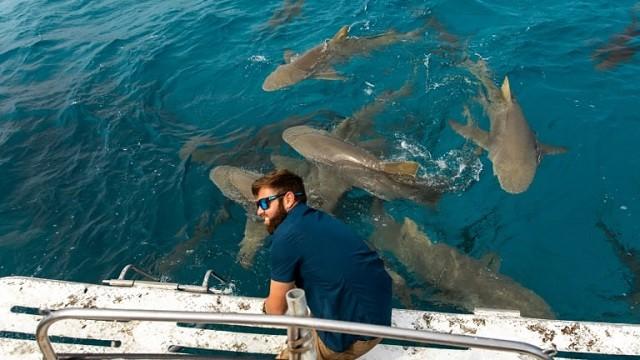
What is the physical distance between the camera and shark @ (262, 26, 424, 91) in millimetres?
9859

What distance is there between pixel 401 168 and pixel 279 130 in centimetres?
286

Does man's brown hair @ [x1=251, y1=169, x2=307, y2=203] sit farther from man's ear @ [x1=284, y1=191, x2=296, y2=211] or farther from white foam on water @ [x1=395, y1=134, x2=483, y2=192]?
white foam on water @ [x1=395, y1=134, x2=483, y2=192]

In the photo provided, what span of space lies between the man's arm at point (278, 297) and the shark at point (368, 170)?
367 cm

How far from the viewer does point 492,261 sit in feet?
19.9

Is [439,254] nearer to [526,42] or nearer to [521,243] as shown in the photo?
[521,243]

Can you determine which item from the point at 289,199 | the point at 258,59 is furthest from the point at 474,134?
the point at 258,59

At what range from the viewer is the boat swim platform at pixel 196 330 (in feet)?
11.7

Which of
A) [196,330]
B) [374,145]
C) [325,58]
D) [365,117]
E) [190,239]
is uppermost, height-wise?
[196,330]

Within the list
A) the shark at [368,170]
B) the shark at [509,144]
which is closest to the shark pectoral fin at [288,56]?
the shark at [368,170]

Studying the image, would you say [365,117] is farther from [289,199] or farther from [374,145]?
[289,199]

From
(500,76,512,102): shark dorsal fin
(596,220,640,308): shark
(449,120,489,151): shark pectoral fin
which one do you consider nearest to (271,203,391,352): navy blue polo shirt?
(596,220,640,308): shark

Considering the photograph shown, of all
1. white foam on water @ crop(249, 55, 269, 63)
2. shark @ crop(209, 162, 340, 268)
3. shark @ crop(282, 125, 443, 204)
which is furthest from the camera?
white foam on water @ crop(249, 55, 269, 63)

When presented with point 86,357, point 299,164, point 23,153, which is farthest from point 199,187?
point 86,357

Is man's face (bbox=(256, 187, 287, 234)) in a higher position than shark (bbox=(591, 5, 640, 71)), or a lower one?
higher
